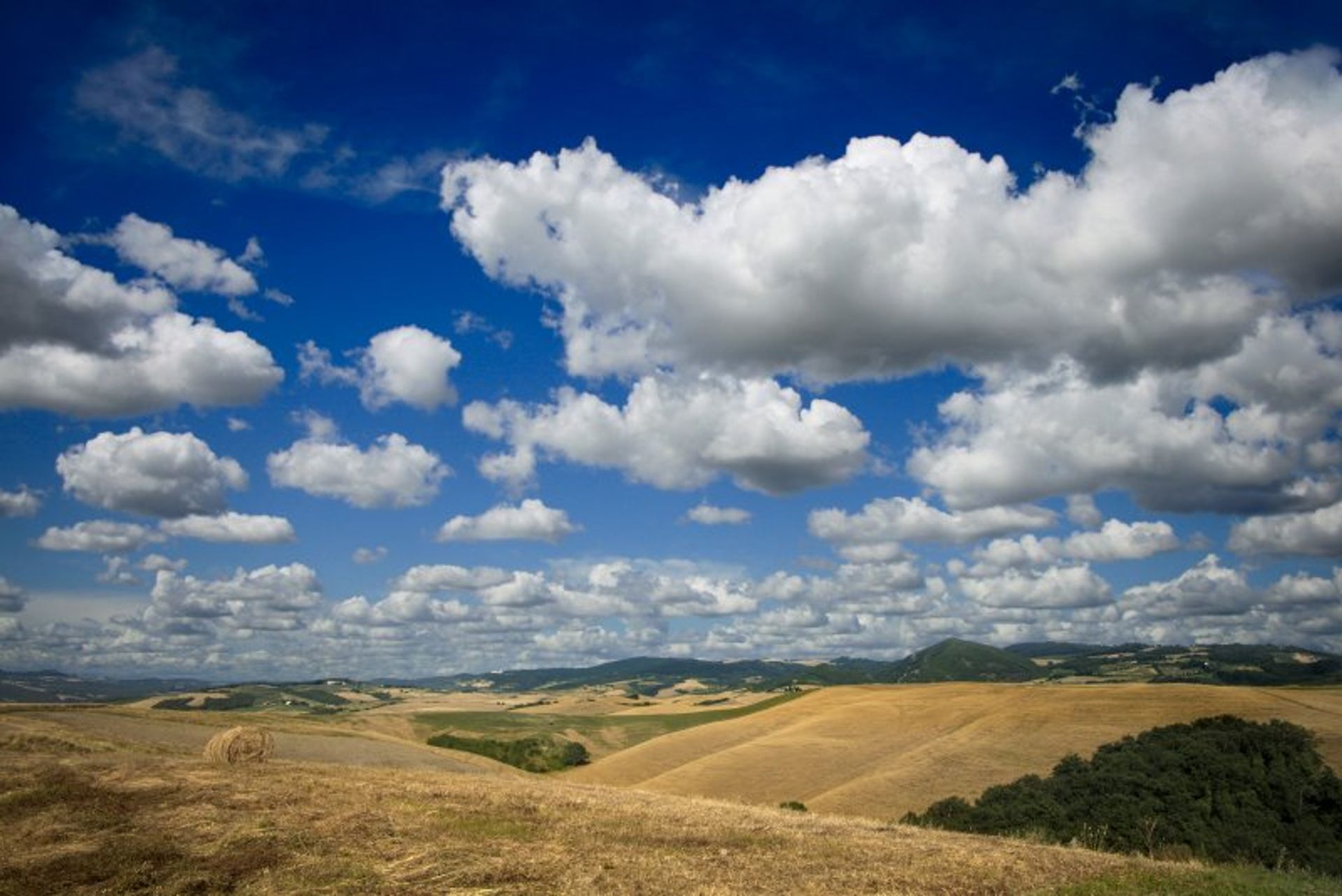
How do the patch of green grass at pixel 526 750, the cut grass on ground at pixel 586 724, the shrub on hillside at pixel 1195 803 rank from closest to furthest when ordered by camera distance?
the shrub on hillside at pixel 1195 803, the patch of green grass at pixel 526 750, the cut grass on ground at pixel 586 724

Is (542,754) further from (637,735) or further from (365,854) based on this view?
(365,854)

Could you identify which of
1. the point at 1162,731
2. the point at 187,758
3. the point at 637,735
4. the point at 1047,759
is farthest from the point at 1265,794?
the point at 637,735

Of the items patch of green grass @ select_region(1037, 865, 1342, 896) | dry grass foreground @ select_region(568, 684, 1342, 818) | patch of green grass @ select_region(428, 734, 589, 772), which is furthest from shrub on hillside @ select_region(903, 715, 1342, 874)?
patch of green grass @ select_region(428, 734, 589, 772)

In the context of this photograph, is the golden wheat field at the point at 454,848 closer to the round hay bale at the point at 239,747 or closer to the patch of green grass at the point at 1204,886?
the patch of green grass at the point at 1204,886

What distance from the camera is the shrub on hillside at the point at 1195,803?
99.0 feet

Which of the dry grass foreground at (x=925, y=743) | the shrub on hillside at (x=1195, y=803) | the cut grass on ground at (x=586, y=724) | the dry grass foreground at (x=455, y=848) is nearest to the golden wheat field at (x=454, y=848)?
the dry grass foreground at (x=455, y=848)

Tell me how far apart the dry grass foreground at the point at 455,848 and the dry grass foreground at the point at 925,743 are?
89.9 feet

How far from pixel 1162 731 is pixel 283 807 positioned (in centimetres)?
4455

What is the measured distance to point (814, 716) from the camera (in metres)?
106

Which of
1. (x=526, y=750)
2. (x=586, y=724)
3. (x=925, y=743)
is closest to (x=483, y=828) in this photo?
(x=925, y=743)

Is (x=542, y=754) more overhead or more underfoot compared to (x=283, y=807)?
more underfoot

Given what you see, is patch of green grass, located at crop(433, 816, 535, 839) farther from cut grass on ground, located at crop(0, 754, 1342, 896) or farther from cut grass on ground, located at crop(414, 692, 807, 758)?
cut grass on ground, located at crop(414, 692, 807, 758)

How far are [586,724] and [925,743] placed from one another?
99.3 meters

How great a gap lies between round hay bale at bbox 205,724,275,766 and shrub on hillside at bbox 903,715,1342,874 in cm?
3206
